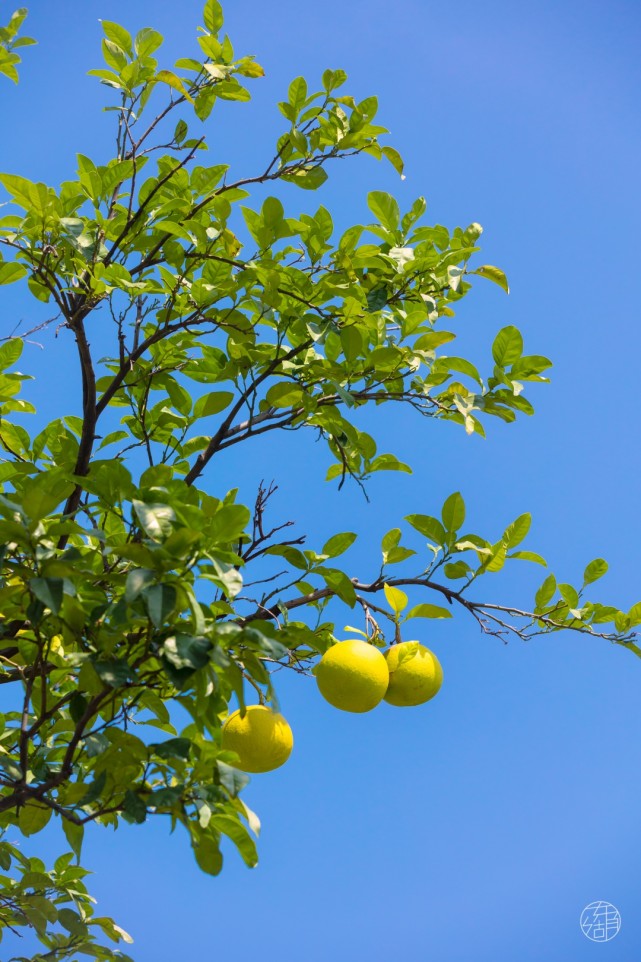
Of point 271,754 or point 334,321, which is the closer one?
point 271,754

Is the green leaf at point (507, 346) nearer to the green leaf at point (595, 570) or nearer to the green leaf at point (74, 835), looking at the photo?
the green leaf at point (595, 570)

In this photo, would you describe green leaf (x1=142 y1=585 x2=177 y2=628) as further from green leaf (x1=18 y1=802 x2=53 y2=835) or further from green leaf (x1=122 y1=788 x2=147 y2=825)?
green leaf (x1=18 y1=802 x2=53 y2=835)

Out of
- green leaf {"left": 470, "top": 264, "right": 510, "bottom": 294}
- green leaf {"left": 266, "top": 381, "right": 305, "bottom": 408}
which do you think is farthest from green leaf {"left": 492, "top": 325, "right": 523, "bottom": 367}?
green leaf {"left": 266, "top": 381, "right": 305, "bottom": 408}

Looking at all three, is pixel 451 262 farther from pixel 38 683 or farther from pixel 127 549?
pixel 38 683

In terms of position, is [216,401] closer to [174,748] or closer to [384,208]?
[384,208]

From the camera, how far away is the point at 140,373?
247cm

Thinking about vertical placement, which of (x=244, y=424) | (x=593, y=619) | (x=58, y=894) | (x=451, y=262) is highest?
(x=451, y=262)

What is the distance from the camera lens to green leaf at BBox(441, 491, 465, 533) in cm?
217

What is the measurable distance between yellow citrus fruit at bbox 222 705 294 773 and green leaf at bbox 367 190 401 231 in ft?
3.70

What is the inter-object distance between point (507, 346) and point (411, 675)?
0.78 meters

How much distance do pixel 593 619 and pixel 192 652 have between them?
1.31 metres

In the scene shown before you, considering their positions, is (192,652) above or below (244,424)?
below

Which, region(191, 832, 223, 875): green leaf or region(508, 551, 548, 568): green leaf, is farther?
region(508, 551, 548, 568): green leaf

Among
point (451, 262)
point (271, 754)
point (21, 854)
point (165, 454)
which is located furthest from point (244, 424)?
point (21, 854)
